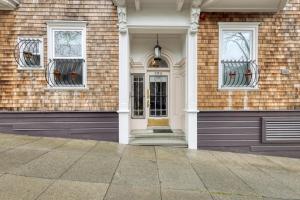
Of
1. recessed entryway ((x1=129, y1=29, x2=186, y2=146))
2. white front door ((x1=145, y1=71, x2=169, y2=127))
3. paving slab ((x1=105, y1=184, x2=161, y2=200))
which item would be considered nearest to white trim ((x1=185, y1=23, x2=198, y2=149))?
recessed entryway ((x1=129, y1=29, x2=186, y2=146))

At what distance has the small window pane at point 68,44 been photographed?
24.8 ft

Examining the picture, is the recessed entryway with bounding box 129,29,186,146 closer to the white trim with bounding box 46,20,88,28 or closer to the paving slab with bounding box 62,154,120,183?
the white trim with bounding box 46,20,88,28

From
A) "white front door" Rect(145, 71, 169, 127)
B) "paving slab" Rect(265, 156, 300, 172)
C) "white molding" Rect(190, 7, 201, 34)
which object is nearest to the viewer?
"paving slab" Rect(265, 156, 300, 172)

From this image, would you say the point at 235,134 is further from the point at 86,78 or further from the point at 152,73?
the point at 86,78

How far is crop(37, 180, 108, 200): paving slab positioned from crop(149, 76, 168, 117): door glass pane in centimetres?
479

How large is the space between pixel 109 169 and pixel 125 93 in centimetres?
286

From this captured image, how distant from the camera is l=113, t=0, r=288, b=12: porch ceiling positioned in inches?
286

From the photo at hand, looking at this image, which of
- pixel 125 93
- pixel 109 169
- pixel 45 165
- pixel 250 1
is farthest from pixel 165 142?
pixel 250 1

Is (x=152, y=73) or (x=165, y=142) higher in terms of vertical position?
(x=152, y=73)

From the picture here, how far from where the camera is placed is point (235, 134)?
7770 millimetres

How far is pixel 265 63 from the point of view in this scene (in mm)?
7727

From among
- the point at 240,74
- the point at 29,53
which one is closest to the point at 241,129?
the point at 240,74

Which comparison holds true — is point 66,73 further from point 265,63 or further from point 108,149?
point 265,63

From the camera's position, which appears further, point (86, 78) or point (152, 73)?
point (152, 73)
